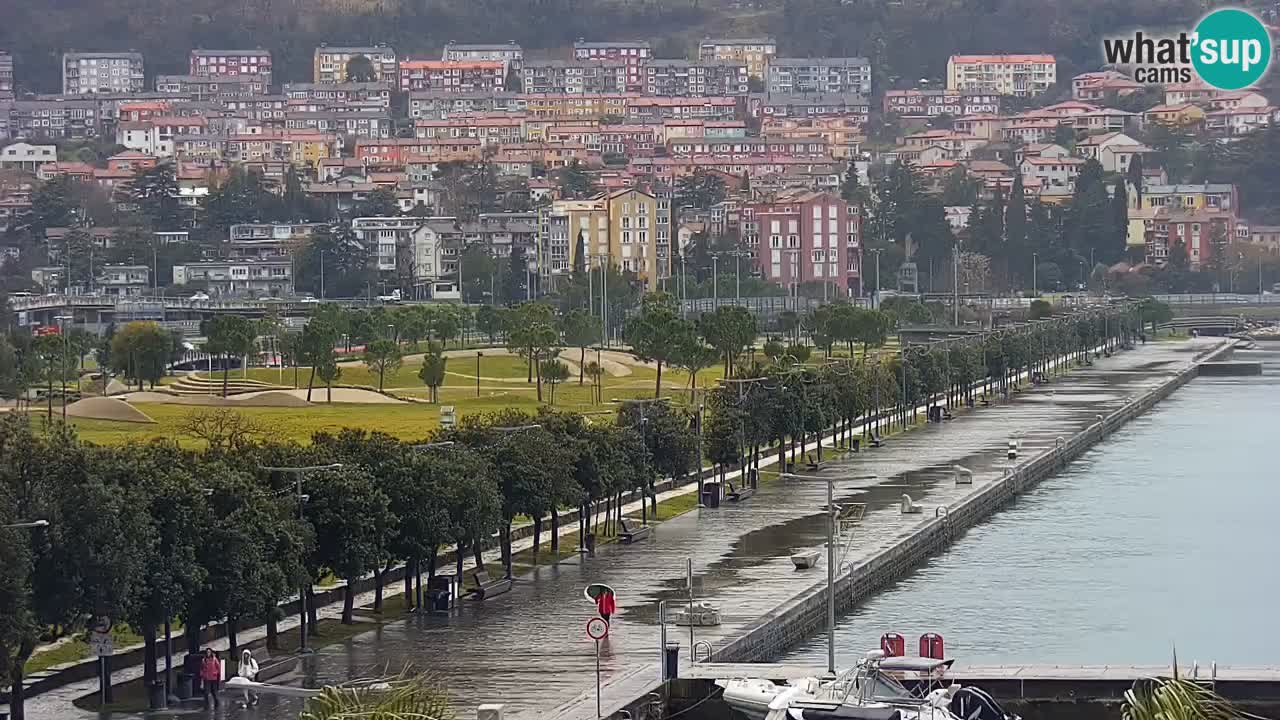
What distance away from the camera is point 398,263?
128750 mm

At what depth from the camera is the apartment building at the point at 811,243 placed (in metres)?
133

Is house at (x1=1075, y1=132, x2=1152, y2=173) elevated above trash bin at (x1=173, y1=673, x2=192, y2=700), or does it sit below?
above

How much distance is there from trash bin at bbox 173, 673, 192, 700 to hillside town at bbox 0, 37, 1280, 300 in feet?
304

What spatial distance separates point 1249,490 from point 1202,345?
53.1 meters

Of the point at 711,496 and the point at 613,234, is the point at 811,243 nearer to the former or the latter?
the point at 613,234

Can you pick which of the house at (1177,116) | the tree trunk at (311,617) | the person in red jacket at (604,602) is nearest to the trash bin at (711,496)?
the tree trunk at (311,617)

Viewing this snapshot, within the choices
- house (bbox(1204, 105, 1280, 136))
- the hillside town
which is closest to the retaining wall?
the hillside town

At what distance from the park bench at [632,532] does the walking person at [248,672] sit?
1322 cm

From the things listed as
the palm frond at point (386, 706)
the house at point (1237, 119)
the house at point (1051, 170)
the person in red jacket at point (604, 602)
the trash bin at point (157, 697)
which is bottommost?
the trash bin at point (157, 697)

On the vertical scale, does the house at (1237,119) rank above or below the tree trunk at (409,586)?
above

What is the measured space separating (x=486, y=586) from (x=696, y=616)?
4302 mm

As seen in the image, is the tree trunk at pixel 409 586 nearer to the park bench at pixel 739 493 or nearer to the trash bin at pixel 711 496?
the trash bin at pixel 711 496

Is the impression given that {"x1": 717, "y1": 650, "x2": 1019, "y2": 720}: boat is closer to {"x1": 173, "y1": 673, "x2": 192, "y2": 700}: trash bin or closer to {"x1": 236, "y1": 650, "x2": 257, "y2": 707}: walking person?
{"x1": 236, "y1": 650, "x2": 257, "y2": 707}: walking person

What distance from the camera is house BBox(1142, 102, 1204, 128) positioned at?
184 m
